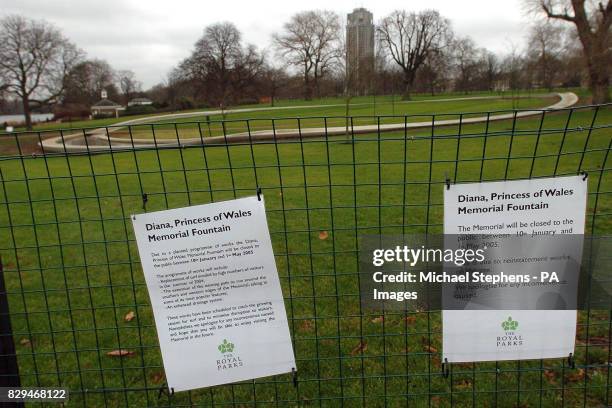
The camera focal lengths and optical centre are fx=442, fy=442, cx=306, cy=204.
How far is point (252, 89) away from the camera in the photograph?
4994 centimetres

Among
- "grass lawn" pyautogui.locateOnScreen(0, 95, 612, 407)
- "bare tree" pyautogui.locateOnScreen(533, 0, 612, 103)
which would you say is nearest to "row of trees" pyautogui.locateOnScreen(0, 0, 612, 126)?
"bare tree" pyautogui.locateOnScreen(533, 0, 612, 103)

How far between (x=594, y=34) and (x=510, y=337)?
28726 mm

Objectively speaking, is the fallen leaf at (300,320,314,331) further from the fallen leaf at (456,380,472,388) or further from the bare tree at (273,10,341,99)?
the bare tree at (273,10,341,99)

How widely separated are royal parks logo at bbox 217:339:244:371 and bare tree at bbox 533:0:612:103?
28.0m

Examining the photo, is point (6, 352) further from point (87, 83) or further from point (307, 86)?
point (87, 83)

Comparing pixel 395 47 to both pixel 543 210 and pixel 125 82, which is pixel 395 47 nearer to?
pixel 125 82

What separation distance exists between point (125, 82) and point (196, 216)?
3369 inches

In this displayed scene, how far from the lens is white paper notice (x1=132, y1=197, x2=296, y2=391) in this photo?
2.12m

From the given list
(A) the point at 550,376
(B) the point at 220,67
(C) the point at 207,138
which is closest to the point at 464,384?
(A) the point at 550,376

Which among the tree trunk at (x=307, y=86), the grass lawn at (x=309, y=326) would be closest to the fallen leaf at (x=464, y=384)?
the grass lawn at (x=309, y=326)

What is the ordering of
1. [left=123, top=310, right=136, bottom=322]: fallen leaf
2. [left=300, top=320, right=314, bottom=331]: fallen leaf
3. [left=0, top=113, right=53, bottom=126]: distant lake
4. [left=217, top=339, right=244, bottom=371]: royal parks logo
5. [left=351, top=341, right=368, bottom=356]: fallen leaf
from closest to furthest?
[left=217, top=339, right=244, bottom=371]: royal parks logo, [left=351, top=341, right=368, bottom=356]: fallen leaf, [left=300, top=320, right=314, bottom=331]: fallen leaf, [left=123, top=310, right=136, bottom=322]: fallen leaf, [left=0, top=113, right=53, bottom=126]: distant lake

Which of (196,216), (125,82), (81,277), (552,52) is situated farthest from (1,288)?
(125,82)

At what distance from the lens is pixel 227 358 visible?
2.25 meters

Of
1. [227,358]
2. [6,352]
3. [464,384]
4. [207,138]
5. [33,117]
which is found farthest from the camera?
[33,117]
